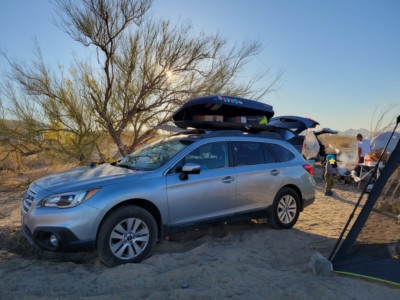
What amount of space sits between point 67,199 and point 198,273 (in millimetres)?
1772

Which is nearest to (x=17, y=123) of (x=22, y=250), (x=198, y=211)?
(x=22, y=250)

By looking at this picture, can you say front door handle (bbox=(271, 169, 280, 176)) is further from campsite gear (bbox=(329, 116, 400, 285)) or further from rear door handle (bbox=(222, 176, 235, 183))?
campsite gear (bbox=(329, 116, 400, 285))

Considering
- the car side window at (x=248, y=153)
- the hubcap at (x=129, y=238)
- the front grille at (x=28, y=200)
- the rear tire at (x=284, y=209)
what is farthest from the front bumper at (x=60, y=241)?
the rear tire at (x=284, y=209)

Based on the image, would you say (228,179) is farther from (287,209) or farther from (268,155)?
(287,209)

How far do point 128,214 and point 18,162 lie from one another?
40.2 ft

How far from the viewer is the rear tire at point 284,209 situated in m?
6.08

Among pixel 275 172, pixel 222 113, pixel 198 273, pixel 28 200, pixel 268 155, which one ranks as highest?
pixel 222 113

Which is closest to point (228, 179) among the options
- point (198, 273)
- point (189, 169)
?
point (189, 169)

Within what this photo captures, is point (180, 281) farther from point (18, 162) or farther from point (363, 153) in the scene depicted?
point (18, 162)

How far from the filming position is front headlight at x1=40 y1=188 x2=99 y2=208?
412cm

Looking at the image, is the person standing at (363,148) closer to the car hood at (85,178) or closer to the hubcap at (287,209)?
the hubcap at (287,209)

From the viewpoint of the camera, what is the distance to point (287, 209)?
6.26 meters

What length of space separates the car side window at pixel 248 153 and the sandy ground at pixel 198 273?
4.03 ft

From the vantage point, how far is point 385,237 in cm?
400
